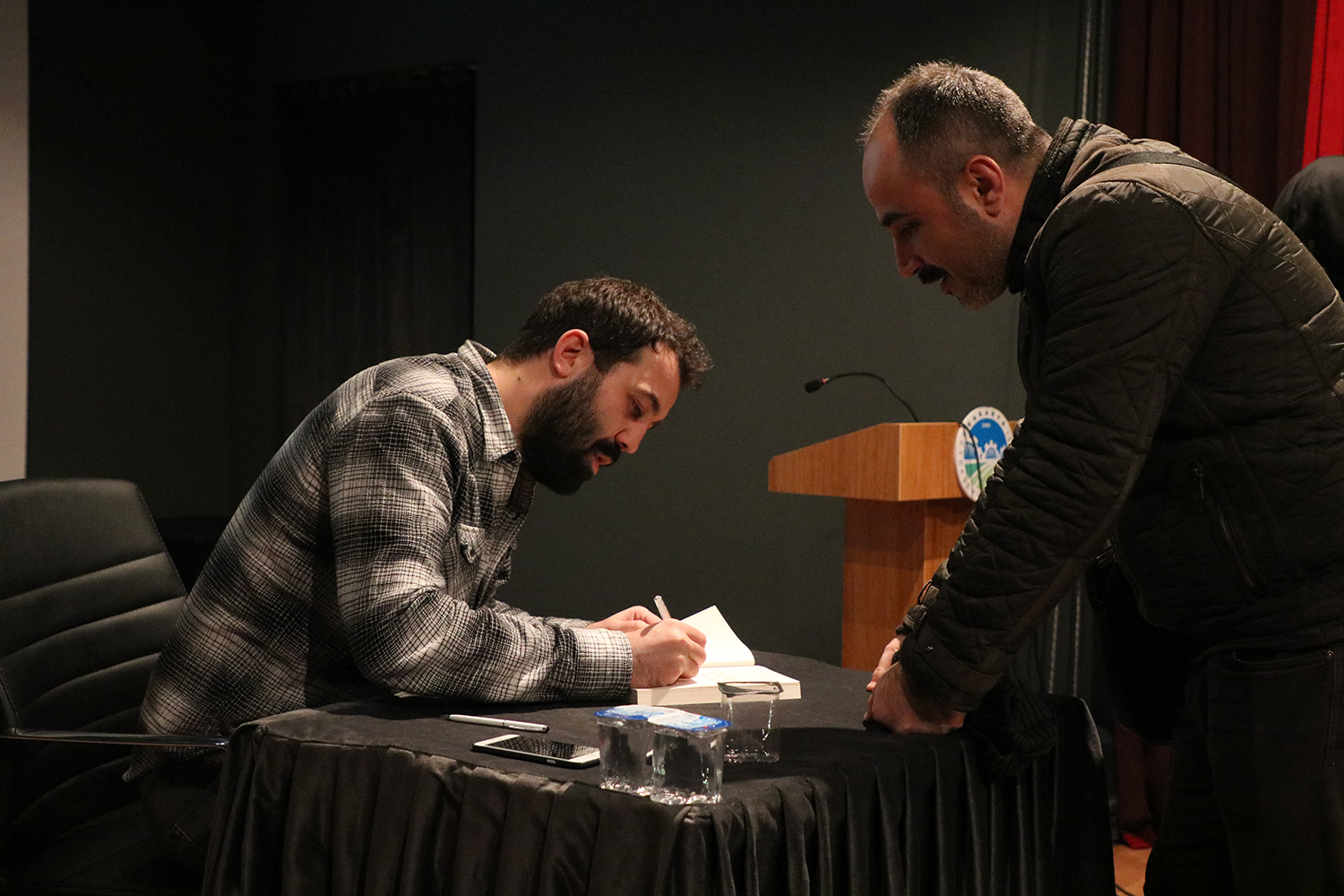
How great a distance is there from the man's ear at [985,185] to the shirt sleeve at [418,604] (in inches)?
31.9

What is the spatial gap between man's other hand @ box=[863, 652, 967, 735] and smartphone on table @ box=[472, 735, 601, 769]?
1.36 feet

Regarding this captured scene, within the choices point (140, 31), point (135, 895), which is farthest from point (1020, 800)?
point (140, 31)

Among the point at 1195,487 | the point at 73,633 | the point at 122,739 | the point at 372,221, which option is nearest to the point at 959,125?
the point at 1195,487

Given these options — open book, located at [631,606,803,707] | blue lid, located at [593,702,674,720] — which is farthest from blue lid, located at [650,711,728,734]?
open book, located at [631,606,803,707]

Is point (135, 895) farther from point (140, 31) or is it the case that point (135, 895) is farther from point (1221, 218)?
point (140, 31)

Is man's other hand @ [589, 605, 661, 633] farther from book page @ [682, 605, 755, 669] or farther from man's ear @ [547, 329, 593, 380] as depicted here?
man's ear @ [547, 329, 593, 380]

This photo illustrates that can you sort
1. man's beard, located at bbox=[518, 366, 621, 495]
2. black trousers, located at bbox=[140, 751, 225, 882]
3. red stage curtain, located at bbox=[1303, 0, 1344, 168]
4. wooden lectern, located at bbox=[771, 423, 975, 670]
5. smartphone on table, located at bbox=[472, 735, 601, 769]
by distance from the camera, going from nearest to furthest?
smartphone on table, located at bbox=[472, 735, 601, 769] < black trousers, located at bbox=[140, 751, 225, 882] < man's beard, located at bbox=[518, 366, 621, 495] < wooden lectern, located at bbox=[771, 423, 975, 670] < red stage curtain, located at bbox=[1303, 0, 1344, 168]

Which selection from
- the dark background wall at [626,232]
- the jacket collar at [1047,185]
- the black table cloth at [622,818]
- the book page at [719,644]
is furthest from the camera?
the dark background wall at [626,232]

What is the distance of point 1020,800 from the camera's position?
64.4 inches

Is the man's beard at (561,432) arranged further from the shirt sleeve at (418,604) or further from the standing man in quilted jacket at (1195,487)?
the standing man in quilted jacket at (1195,487)

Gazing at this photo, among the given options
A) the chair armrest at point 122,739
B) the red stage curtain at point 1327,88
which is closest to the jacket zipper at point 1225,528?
the chair armrest at point 122,739

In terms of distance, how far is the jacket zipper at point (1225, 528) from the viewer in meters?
1.48

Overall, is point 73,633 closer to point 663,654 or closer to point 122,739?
point 122,739

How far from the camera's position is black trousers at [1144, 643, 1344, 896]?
1.48 metres
